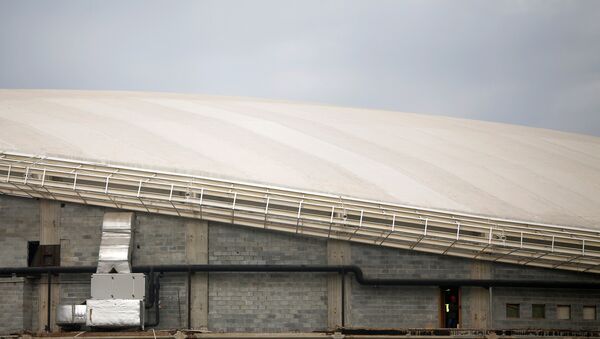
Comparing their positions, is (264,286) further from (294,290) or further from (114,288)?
(114,288)

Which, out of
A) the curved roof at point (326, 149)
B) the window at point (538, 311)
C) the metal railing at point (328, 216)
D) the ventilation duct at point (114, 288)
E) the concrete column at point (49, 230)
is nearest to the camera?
the ventilation duct at point (114, 288)

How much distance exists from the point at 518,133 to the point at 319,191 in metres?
18.5

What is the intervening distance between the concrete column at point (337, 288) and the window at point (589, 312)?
8.67m

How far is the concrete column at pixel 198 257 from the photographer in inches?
1332

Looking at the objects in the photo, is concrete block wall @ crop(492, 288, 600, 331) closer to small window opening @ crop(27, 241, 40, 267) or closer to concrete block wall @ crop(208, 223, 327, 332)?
concrete block wall @ crop(208, 223, 327, 332)

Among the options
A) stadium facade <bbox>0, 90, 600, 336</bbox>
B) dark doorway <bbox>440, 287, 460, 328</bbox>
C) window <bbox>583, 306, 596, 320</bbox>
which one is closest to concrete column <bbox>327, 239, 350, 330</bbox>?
stadium facade <bbox>0, 90, 600, 336</bbox>

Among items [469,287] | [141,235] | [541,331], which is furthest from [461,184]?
[141,235]

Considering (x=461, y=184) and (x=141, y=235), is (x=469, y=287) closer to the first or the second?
(x=461, y=184)

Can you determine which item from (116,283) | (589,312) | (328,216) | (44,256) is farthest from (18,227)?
(589,312)

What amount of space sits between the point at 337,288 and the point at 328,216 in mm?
2690

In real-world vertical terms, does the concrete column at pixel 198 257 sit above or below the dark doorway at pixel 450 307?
above

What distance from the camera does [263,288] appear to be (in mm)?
33844

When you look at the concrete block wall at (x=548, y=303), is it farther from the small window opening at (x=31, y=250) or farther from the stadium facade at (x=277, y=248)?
the small window opening at (x=31, y=250)

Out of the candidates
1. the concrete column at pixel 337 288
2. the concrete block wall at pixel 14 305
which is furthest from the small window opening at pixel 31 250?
the concrete column at pixel 337 288
